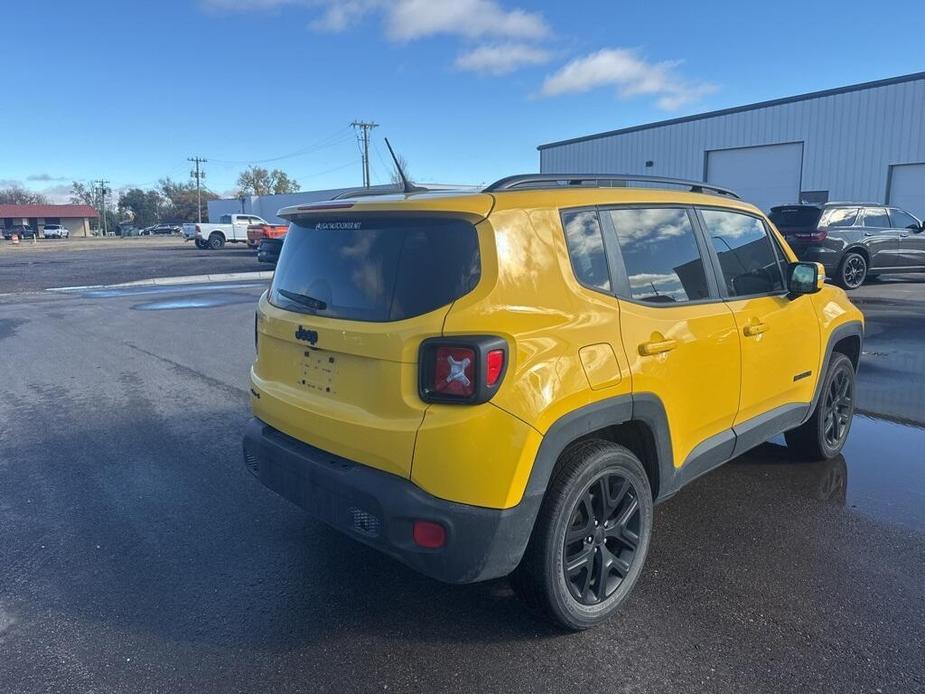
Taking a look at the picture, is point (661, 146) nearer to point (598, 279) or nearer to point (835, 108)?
point (835, 108)

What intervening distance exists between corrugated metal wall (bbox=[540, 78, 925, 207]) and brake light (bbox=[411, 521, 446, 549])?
25.6m

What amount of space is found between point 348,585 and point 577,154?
115 ft

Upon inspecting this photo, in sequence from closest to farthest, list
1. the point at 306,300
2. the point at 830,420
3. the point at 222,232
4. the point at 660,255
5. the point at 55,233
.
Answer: the point at 306,300 < the point at 660,255 < the point at 830,420 < the point at 222,232 < the point at 55,233

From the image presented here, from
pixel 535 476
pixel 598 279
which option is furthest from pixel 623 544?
pixel 598 279

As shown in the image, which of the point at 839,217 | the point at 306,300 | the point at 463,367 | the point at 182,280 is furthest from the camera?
the point at 182,280

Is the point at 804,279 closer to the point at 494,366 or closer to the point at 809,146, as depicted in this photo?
the point at 494,366

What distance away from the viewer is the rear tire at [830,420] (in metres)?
4.67

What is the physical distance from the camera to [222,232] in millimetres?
41438

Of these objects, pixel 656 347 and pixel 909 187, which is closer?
pixel 656 347

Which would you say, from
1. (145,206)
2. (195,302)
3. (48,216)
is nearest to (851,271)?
(195,302)

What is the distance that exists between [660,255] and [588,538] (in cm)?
140

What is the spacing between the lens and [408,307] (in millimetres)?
2676

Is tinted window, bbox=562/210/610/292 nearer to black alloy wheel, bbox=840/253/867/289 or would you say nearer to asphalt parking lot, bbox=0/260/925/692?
asphalt parking lot, bbox=0/260/925/692

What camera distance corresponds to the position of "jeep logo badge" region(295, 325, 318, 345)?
3.01 m
